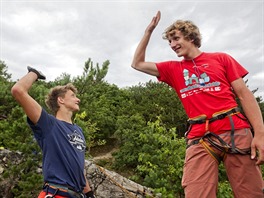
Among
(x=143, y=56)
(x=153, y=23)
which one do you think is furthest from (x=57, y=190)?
(x=153, y=23)

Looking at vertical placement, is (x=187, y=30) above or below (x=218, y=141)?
above

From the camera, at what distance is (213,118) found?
6.70 feet

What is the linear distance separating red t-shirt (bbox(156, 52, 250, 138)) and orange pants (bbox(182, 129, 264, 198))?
114 millimetres

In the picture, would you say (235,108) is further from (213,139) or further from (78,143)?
(78,143)

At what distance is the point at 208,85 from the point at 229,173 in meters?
0.65

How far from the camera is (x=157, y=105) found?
12867 millimetres

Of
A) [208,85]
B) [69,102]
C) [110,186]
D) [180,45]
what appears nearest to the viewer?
[208,85]

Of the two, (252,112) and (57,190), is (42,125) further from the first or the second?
(252,112)

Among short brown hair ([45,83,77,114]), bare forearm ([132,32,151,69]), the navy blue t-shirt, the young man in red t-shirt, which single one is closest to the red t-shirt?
the young man in red t-shirt

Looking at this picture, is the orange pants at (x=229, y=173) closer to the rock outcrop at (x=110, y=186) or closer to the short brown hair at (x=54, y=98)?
the short brown hair at (x=54, y=98)

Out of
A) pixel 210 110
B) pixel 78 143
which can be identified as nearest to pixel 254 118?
pixel 210 110

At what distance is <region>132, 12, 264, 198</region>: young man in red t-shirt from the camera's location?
1.89m

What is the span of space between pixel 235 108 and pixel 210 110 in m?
0.19

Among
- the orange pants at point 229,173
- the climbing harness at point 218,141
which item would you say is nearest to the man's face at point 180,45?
the climbing harness at point 218,141
